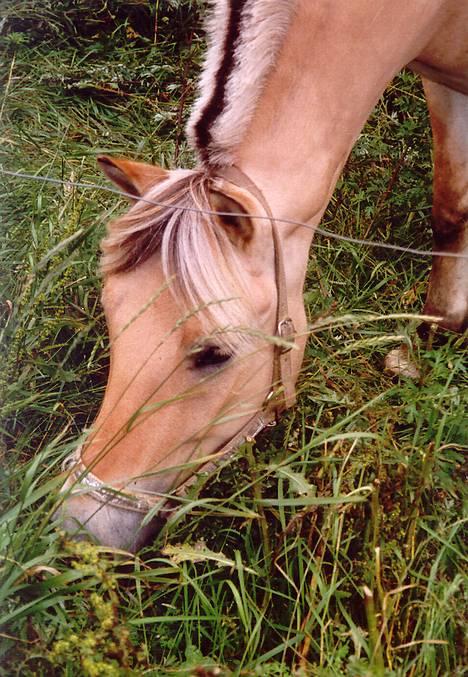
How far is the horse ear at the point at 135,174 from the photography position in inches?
88.4

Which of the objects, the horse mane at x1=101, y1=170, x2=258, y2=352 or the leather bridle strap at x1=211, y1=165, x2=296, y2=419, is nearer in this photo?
the horse mane at x1=101, y1=170, x2=258, y2=352

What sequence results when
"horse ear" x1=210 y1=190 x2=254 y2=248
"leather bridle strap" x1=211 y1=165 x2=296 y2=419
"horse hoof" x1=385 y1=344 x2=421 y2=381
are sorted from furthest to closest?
"horse hoof" x1=385 y1=344 x2=421 y2=381
"leather bridle strap" x1=211 y1=165 x2=296 y2=419
"horse ear" x1=210 y1=190 x2=254 y2=248

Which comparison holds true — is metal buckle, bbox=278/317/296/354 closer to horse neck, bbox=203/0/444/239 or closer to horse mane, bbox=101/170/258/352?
horse mane, bbox=101/170/258/352

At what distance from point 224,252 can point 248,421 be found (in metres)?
0.53

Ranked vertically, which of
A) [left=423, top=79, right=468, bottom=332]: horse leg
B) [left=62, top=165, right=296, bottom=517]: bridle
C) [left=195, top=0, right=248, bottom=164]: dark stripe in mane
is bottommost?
[left=423, top=79, right=468, bottom=332]: horse leg

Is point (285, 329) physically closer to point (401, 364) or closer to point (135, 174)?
point (135, 174)

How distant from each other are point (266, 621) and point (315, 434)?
743 millimetres

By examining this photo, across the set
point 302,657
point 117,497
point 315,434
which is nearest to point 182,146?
point 315,434

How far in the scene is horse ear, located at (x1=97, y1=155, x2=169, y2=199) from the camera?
7.37 ft

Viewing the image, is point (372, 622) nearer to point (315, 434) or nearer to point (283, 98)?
point (315, 434)

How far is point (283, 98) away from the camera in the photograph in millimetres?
2254

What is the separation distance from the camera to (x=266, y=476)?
246cm

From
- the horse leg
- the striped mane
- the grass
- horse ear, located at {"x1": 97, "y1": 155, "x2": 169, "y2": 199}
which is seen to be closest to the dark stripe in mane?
the striped mane

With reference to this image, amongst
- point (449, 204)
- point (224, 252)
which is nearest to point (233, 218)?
point (224, 252)
